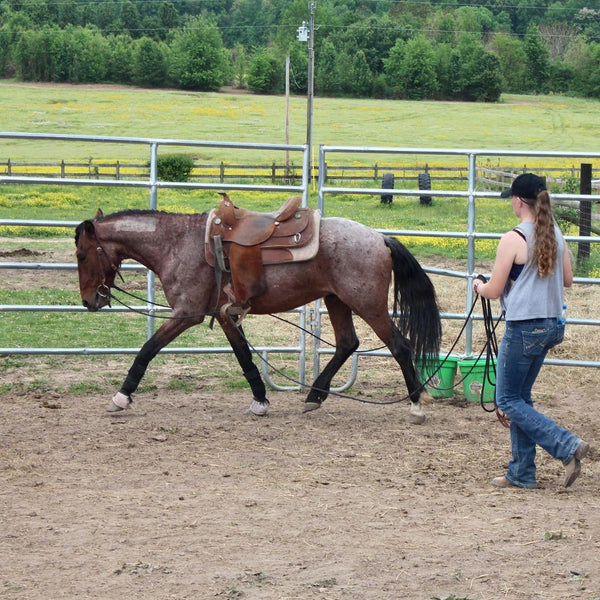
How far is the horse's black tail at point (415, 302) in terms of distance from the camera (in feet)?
22.6

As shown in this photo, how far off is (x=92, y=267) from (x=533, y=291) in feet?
10.8

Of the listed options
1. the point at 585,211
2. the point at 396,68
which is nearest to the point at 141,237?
the point at 585,211

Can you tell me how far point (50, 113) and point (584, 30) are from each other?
2448 inches

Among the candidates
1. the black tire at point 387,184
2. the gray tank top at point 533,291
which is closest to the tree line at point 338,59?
the black tire at point 387,184

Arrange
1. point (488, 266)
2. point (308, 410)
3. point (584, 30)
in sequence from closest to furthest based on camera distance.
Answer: point (308, 410)
point (488, 266)
point (584, 30)

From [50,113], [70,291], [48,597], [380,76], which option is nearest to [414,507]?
[48,597]

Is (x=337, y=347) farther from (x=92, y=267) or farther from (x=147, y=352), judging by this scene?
(x=92, y=267)

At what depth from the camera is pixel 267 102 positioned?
71250mm

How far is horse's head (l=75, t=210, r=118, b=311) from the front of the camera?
6.80m

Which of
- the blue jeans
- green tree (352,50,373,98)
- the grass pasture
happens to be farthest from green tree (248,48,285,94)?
the blue jeans

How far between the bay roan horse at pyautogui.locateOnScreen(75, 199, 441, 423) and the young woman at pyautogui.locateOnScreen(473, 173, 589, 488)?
5.09ft

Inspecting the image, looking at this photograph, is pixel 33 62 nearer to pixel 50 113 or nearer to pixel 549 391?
pixel 50 113

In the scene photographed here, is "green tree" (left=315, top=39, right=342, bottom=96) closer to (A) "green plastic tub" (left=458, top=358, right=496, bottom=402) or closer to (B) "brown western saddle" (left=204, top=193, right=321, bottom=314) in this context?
(A) "green plastic tub" (left=458, top=358, right=496, bottom=402)

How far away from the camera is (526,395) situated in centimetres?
537
